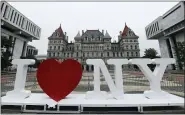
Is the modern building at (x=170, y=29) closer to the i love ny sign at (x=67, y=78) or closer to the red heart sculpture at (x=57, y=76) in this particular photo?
the i love ny sign at (x=67, y=78)

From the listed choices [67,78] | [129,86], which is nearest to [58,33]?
[129,86]

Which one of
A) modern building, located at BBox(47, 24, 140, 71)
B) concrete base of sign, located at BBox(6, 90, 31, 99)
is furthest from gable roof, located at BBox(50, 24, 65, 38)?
concrete base of sign, located at BBox(6, 90, 31, 99)

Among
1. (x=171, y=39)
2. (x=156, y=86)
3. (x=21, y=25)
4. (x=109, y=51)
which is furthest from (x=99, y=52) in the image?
(x=156, y=86)

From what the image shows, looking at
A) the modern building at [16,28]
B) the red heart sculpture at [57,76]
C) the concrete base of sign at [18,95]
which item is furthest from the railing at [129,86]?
the modern building at [16,28]

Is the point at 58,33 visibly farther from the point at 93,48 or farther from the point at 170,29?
the point at 170,29

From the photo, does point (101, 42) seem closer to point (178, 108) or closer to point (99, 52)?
point (99, 52)

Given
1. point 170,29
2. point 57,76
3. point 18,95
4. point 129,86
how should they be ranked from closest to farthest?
point 57,76
point 18,95
point 129,86
point 170,29
